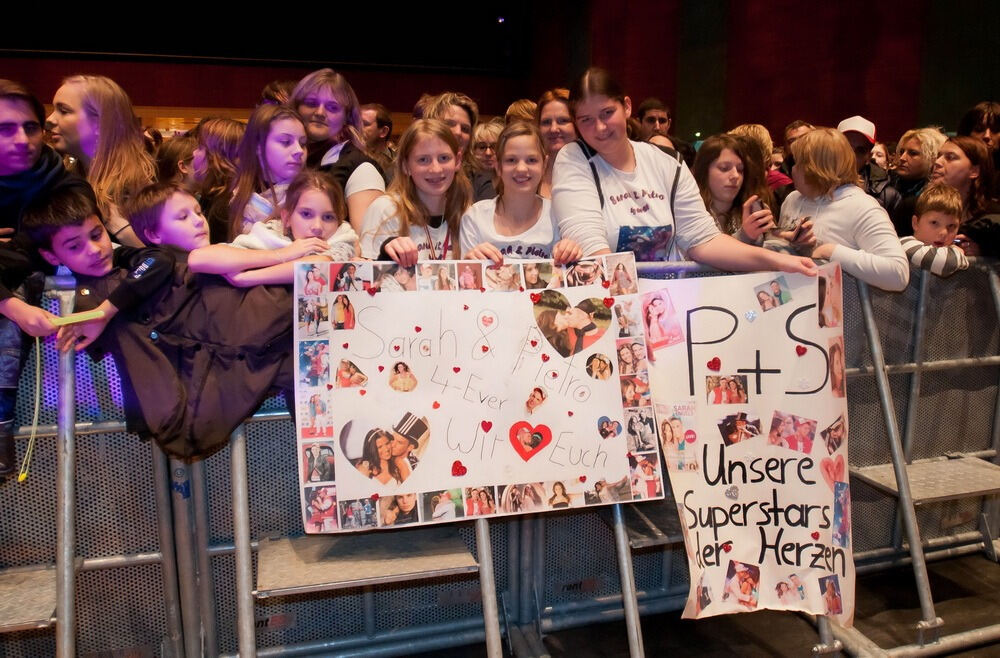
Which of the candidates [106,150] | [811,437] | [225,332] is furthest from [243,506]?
[811,437]

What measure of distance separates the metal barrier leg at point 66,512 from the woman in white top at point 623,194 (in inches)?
62.6

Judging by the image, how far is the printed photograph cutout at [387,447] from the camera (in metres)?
2.01

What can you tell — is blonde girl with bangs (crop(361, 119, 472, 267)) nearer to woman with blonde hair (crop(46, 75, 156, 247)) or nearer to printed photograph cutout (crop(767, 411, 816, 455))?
woman with blonde hair (crop(46, 75, 156, 247))

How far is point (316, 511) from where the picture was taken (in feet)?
6.49

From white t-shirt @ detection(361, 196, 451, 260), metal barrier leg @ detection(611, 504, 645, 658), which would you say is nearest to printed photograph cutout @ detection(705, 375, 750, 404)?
metal barrier leg @ detection(611, 504, 645, 658)

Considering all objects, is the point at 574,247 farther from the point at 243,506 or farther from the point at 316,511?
the point at 243,506

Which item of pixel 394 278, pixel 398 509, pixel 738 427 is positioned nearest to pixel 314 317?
pixel 394 278

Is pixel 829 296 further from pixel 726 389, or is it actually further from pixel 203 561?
pixel 203 561

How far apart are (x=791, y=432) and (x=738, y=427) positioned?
19 cm

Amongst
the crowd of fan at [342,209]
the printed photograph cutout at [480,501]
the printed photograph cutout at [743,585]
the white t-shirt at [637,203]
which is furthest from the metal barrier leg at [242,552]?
the printed photograph cutout at [743,585]

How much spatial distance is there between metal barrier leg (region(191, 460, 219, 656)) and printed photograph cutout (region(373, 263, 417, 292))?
0.80 metres

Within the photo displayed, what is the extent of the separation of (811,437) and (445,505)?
4.03 ft

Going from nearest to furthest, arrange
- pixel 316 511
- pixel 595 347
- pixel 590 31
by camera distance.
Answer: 1. pixel 316 511
2. pixel 595 347
3. pixel 590 31

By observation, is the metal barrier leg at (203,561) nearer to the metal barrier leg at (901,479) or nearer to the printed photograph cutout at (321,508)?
the printed photograph cutout at (321,508)
